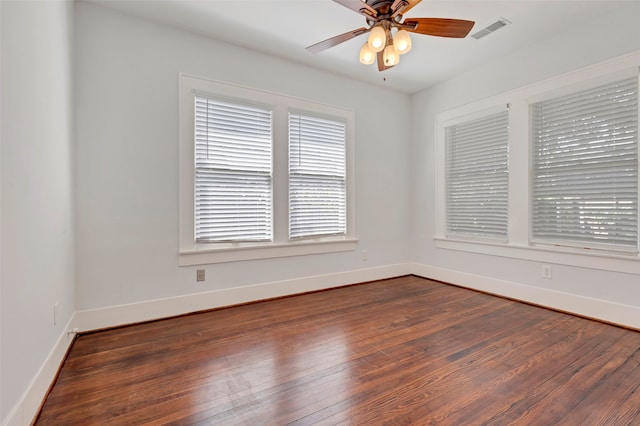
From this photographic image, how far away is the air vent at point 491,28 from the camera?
A: 3021 millimetres

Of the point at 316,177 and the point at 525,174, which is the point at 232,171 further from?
the point at 525,174

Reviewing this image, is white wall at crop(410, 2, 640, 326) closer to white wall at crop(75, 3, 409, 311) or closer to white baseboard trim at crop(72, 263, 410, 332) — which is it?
white baseboard trim at crop(72, 263, 410, 332)

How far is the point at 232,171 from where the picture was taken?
3.36 metres

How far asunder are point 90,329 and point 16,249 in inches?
64.6

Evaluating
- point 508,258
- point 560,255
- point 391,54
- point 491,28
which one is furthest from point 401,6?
point 508,258

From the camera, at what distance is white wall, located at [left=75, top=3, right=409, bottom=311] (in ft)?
8.87

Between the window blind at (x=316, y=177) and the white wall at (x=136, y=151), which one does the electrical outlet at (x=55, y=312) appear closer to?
the white wall at (x=136, y=151)

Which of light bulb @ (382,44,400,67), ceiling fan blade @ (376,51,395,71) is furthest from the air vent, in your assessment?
light bulb @ (382,44,400,67)

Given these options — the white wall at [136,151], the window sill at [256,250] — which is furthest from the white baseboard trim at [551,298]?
the white wall at [136,151]

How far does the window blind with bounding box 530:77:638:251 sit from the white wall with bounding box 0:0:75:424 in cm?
432

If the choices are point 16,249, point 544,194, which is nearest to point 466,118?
point 544,194

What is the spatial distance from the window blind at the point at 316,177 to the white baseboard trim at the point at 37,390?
2298mm

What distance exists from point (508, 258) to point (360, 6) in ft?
10.6

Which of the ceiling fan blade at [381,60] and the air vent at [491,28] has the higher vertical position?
the air vent at [491,28]
